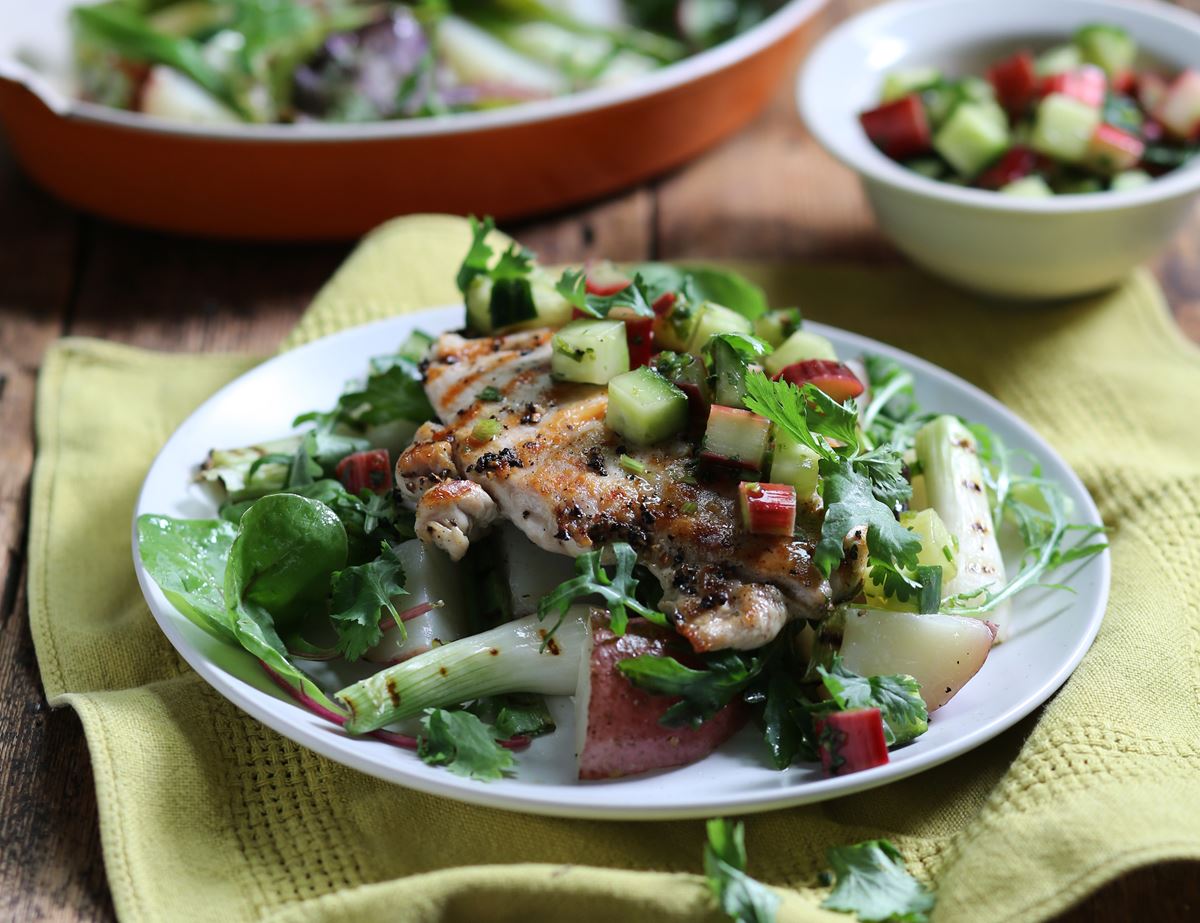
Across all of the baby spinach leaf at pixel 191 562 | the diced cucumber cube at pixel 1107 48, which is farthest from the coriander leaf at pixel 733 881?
the diced cucumber cube at pixel 1107 48

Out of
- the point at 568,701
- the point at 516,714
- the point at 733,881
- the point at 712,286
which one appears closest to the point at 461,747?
the point at 516,714

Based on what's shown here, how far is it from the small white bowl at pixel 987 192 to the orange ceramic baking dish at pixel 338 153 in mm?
467

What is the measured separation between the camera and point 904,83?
4254 millimetres

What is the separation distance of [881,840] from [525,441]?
984mm

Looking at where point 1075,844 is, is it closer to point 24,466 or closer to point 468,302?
point 468,302

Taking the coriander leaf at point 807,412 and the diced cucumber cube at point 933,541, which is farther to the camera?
the diced cucumber cube at point 933,541

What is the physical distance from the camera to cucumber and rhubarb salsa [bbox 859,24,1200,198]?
3.95 metres

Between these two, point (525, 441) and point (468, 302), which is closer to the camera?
point (525, 441)

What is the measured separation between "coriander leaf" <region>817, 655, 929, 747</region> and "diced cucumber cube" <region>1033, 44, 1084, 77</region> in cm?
264

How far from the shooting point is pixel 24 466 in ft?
11.1

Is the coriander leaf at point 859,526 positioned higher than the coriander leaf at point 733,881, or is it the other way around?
the coriander leaf at point 859,526

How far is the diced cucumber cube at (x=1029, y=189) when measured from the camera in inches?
152

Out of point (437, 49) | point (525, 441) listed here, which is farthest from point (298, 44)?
point (525, 441)

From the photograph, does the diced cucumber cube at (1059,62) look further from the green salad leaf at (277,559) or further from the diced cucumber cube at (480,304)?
the green salad leaf at (277,559)
